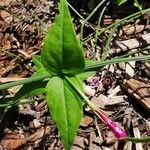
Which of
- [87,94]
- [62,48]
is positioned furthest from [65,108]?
[87,94]

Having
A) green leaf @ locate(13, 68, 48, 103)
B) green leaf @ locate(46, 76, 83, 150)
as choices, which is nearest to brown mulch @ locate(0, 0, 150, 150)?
green leaf @ locate(13, 68, 48, 103)

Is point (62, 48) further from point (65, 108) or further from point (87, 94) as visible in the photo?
point (87, 94)

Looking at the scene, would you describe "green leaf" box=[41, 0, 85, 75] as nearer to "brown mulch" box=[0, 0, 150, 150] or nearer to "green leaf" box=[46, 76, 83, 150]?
"green leaf" box=[46, 76, 83, 150]

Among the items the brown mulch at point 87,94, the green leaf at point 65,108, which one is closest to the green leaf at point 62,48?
the green leaf at point 65,108

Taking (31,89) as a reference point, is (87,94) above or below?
below

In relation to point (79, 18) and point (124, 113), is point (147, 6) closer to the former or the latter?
point (79, 18)

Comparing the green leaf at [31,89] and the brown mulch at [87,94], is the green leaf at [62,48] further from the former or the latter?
the brown mulch at [87,94]

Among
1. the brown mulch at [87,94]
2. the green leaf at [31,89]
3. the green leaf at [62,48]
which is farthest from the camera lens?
the brown mulch at [87,94]
